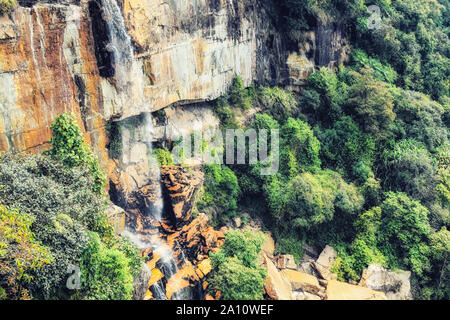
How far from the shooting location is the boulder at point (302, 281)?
65.0ft

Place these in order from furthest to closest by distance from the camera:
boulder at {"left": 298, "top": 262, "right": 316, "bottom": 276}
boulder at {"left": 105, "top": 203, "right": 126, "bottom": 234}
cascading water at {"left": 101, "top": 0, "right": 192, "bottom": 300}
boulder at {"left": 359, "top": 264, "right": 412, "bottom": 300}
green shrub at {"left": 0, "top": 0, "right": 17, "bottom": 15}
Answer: boulder at {"left": 298, "top": 262, "right": 316, "bottom": 276} → boulder at {"left": 359, "top": 264, "right": 412, "bottom": 300} → cascading water at {"left": 101, "top": 0, "right": 192, "bottom": 300} → boulder at {"left": 105, "top": 203, "right": 126, "bottom": 234} → green shrub at {"left": 0, "top": 0, "right": 17, "bottom": 15}

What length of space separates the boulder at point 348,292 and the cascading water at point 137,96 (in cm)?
683

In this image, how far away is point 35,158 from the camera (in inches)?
577

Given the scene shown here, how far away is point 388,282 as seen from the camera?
70.4 ft

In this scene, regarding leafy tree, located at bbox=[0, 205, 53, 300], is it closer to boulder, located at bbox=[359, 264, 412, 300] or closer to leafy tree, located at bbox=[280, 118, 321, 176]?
leafy tree, located at bbox=[280, 118, 321, 176]

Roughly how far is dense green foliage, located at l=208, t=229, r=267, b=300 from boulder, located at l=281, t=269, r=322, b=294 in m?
3.01

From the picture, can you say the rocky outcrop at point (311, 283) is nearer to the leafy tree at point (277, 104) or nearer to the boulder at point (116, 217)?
the boulder at point (116, 217)

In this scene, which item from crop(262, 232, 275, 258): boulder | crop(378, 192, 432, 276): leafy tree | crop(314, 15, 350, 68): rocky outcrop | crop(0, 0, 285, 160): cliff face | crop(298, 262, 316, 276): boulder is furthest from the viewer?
crop(314, 15, 350, 68): rocky outcrop

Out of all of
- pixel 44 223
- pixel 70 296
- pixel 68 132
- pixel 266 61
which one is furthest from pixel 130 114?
pixel 266 61

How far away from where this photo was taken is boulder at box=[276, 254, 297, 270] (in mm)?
21362

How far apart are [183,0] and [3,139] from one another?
962 cm

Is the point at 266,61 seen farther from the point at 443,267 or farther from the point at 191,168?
the point at 443,267

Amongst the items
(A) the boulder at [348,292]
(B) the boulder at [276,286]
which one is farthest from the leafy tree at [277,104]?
(A) the boulder at [348,292]

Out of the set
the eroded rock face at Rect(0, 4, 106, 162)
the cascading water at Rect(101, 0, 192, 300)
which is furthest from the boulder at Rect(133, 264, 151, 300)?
the eroded rock face at Rect(0, 4, 106, 162)
